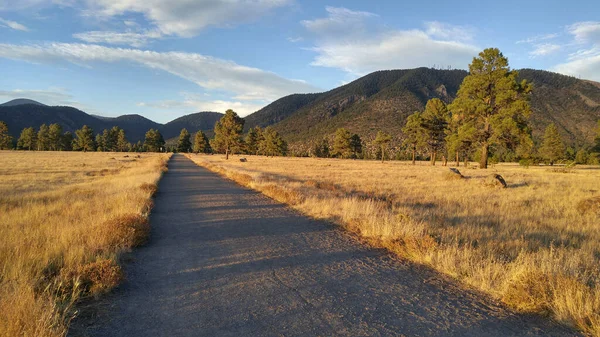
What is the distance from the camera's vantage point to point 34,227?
732 cm

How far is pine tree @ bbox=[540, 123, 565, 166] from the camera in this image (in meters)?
63.8

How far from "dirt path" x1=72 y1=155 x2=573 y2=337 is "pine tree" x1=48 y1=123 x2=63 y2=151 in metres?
132

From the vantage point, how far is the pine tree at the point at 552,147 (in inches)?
2514

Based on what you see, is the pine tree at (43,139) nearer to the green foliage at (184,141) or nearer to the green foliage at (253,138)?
the green foliage at (184,141)

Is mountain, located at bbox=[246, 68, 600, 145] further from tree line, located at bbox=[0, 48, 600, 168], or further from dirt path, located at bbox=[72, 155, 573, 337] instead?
dirt path, located at bbox=[72, 155, 573, 337]

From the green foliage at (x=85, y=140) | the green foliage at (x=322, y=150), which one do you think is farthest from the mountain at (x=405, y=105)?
the green foliage at (x=85, y=140)

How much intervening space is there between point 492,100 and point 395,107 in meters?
104

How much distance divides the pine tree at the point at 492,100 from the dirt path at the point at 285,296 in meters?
30.2

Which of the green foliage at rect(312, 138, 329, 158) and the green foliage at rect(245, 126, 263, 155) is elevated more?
the green foliage at rect(245, 126, 263, 155)

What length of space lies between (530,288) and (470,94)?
34533 millimetres

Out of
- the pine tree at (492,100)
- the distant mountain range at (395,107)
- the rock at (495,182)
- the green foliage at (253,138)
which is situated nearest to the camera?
the rock at (495,182)

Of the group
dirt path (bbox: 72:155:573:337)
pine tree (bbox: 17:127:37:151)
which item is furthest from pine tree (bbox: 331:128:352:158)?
pine tree (bbox: 17:127:37:151)

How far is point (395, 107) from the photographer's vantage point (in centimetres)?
13250

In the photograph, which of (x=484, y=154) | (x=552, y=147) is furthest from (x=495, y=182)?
(x=552, y=147)
